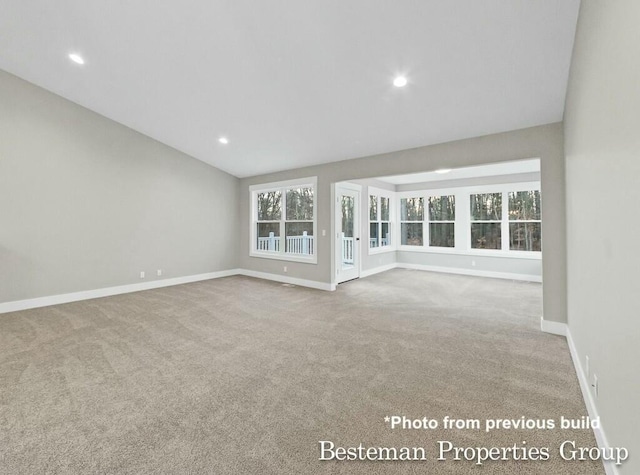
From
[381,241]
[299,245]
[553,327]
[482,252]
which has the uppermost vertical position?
[381,241]

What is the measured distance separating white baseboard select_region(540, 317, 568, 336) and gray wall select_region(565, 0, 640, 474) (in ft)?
4.65

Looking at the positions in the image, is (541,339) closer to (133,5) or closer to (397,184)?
(133,5)

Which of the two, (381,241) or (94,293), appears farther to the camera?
(381,241)

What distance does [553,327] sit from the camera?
341cm

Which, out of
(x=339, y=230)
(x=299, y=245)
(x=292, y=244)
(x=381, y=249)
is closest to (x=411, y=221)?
(x=381, y=249)

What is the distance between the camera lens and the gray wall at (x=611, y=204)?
3.71 feet

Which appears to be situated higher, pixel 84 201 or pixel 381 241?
pixel 84 201

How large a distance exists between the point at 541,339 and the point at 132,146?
7.11 meters

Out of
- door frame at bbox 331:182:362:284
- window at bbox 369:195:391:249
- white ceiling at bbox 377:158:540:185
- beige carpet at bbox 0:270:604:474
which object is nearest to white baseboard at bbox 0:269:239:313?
beige carpet at bbox 0:270:604:474

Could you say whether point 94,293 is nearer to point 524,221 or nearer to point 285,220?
point 285,220

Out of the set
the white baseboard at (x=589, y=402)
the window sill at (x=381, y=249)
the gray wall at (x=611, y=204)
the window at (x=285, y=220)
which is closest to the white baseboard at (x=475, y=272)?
the window sill at (x=381, y=249)

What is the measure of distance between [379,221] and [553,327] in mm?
4908

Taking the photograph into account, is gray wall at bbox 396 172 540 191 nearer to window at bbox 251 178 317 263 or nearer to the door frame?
the door frame

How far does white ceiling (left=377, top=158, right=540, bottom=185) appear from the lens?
19.5ft
